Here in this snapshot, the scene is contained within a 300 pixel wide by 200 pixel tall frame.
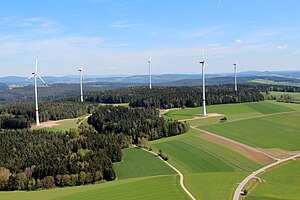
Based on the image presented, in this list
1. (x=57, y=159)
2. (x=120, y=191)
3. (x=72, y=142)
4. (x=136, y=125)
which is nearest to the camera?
(x=120, y=191)

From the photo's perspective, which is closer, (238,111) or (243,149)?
(243,149)

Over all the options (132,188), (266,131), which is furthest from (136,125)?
(132,188)

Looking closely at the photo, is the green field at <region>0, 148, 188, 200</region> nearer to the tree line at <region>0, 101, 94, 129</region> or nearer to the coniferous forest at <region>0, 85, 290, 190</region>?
the coniferous forest at <region>0, 85, 290, 190</region>

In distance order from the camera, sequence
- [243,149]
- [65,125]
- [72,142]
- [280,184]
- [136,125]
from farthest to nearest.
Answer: [65,125], [136,125], [72,142], [243,149], [280,184]

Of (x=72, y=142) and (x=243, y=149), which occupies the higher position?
(x=72, y=142)

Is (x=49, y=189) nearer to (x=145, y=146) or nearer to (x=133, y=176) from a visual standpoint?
(x=133, y=176)

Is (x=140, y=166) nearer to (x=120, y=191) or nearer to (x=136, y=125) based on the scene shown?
(x=120, y=191)

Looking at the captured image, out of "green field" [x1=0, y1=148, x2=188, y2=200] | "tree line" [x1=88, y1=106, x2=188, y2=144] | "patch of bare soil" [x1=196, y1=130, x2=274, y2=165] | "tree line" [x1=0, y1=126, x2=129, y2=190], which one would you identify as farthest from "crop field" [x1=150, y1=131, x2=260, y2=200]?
"tree line" [x1=0, y1=126, x2=129, y2=190]
